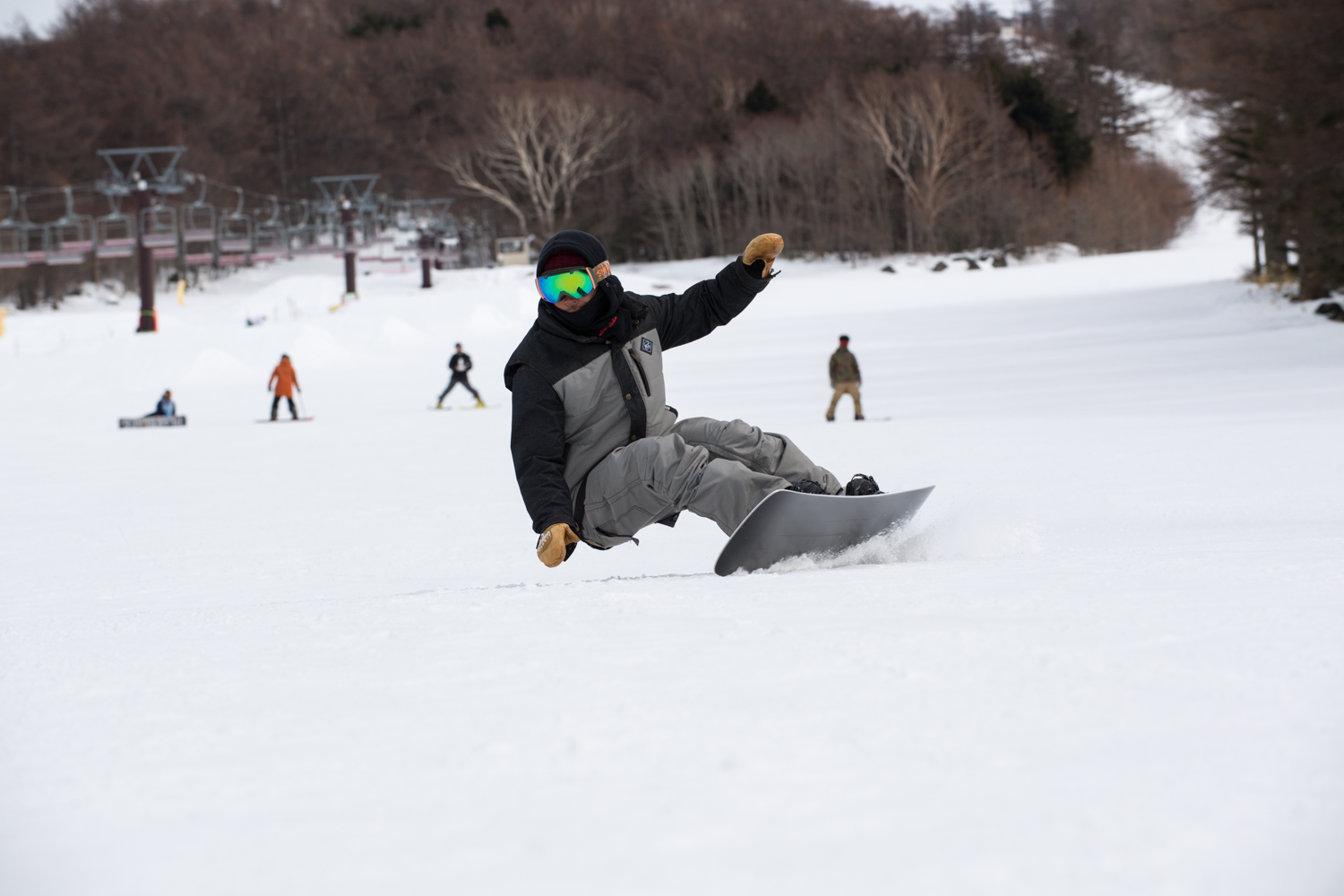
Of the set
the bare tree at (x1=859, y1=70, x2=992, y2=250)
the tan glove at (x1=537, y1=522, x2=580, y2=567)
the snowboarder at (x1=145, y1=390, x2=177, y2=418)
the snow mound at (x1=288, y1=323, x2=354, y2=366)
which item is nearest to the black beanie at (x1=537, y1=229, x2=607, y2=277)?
the tan glove at (x1=537, y1=522, x2=580, y2=567)

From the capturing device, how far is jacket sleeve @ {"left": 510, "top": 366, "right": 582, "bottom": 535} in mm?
3889

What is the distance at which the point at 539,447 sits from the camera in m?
3.92

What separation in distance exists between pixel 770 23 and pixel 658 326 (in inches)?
3206

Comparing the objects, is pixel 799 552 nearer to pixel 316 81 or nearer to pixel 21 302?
pixel 21 302

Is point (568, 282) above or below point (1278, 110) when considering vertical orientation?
below

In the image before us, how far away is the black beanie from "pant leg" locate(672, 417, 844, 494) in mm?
697

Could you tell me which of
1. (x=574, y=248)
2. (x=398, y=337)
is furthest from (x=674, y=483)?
(x=398, y=337)

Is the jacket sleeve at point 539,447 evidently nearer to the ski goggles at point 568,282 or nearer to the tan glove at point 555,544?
the tan glove at point 555,544

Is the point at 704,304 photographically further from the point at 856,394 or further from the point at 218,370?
the point at 218,370

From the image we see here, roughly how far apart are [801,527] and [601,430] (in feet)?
2.66

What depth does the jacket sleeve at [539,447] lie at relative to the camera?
3889mm

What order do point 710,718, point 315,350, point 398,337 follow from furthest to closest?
point 398,337 < point 315,350 < point 710,718

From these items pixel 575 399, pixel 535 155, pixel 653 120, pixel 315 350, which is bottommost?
pixel 575 399

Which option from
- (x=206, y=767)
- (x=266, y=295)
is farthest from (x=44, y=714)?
(x=266, y=295)
